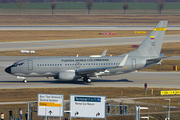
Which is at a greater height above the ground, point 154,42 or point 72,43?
point 72,43

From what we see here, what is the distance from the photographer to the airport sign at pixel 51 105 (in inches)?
1044

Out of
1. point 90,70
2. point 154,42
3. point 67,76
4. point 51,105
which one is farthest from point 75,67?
point 51,105

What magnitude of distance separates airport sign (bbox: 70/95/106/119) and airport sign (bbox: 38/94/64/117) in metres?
1.20

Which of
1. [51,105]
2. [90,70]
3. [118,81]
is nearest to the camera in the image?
[51,105]

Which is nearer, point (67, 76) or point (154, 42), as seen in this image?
point (67, 76)

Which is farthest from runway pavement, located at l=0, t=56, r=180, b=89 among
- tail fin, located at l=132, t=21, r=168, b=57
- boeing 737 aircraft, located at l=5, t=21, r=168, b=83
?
tail fin, located at l=132, t=21, r=168, b=57

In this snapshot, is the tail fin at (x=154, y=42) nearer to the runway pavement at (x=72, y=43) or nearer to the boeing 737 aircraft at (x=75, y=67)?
the boeing 737 aircraft at (x=75, y=67)

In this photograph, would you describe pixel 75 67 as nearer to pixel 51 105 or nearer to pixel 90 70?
pixel 90 70

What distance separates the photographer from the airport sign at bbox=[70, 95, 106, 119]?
2586 centimetres

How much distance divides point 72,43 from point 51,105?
254 feet

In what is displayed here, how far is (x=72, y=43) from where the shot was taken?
103 m

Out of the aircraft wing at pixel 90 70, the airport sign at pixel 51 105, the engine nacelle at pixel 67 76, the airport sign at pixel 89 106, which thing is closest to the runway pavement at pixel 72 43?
the engine nacelle at pixel 67 76

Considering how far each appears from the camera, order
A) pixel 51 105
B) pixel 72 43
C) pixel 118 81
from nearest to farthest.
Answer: pixel 51 105 → pixel 118 81 → pixel 72 43

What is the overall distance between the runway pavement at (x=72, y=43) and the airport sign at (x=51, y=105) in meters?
69.1
